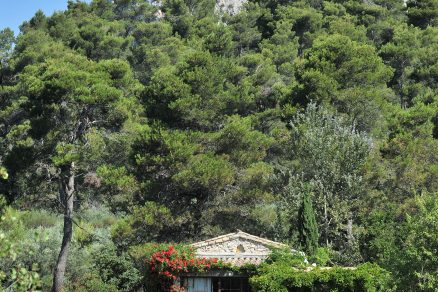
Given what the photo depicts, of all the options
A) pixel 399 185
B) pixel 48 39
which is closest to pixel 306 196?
pixel 399 185

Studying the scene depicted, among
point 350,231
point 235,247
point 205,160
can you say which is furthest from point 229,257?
point 205,160

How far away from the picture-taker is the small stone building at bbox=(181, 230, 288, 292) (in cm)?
1905

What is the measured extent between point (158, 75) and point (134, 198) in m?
5.71

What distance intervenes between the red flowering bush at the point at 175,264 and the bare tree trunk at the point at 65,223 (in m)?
7.06

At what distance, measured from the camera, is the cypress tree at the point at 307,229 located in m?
20.8

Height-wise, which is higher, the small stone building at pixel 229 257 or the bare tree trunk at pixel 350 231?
the bare tree trunk at pixel 350 231

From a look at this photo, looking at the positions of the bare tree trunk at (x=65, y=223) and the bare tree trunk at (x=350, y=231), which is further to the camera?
the bare tree trunk at (x=65, y=223)

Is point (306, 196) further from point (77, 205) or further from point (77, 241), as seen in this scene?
point (77, 205)

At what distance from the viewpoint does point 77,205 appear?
3086 cm

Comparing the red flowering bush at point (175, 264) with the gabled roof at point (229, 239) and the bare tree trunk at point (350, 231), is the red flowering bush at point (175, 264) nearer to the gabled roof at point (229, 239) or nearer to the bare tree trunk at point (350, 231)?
the gabled roof at point (229, 239)

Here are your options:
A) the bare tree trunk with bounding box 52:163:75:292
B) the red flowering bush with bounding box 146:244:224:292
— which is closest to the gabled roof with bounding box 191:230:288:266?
the red flowering bush with bounding box 146:244:224:292

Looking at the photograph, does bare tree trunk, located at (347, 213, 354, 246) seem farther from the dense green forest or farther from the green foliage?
the green foliage

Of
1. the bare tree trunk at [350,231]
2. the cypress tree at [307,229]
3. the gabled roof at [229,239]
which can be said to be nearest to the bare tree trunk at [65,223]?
the gabled roof at [229,239]

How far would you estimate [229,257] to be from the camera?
768 inches
